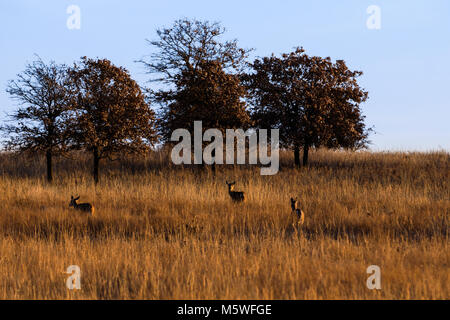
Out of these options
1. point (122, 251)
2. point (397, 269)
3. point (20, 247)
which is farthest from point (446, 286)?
point (20, 247)

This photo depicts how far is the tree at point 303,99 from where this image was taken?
1077 inches

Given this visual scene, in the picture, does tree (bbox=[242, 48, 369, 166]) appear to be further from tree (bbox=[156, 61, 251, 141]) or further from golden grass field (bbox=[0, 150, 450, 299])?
golden grass field (bbox=[0, 150, 450, 299])

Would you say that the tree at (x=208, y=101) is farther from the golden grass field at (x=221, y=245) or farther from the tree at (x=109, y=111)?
the golden grass field at (x=221, y=245)

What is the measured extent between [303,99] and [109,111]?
12.7 meters

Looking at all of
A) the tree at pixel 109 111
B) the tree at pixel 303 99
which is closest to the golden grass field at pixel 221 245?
the tree at pixel 109 111

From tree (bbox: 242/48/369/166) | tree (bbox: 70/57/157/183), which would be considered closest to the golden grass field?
tree (bbox: 70/57/157/183)

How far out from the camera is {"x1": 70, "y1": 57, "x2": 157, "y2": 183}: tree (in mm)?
22516

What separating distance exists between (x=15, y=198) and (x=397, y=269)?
46.4 ft

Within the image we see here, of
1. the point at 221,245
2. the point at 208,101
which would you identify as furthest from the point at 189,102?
the point at 221,245

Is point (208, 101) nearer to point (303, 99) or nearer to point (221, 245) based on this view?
point (303, 99)

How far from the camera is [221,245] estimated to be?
8891mm

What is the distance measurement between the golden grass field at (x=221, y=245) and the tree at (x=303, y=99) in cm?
1028

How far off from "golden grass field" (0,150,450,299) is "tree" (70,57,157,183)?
539 cm

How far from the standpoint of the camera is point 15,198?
51.7 ft
